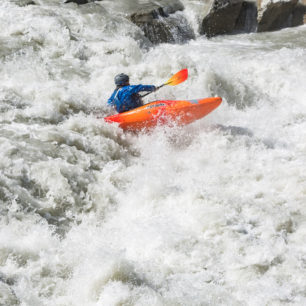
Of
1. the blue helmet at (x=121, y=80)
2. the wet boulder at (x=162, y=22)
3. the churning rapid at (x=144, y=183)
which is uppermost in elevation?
the wet boulder at (x=162, y=22)

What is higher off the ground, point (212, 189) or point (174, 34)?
point (174, 34)

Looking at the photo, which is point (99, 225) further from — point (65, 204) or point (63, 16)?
point (63, 16)

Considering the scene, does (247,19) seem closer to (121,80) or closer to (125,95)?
(121,80)

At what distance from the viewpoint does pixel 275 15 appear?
415 inches

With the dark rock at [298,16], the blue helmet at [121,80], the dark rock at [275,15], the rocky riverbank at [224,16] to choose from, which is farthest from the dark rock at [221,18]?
the blue helmet at [121,80]

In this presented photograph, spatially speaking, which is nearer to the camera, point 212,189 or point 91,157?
point 212,189

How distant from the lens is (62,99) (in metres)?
5.61

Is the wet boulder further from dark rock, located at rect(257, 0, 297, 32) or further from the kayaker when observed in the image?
the kayaker

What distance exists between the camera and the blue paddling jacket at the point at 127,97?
5469mm

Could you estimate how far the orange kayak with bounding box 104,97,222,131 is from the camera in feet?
17.2

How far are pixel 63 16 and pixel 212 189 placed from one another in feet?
21.3

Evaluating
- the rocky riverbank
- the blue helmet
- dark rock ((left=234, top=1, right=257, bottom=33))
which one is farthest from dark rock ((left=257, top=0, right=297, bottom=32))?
the blue helmet

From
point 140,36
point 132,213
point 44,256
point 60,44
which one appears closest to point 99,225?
point 132,213

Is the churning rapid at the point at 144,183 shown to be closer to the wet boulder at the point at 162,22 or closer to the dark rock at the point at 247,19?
the wet boulder at the point at 162,22
